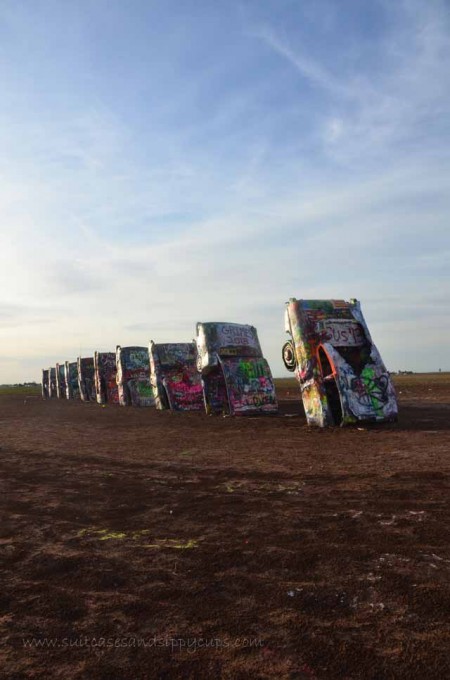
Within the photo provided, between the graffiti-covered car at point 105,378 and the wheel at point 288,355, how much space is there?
62.9 feet

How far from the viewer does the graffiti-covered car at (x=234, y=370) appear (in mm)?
17703

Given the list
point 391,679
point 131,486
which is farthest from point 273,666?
point 131,486

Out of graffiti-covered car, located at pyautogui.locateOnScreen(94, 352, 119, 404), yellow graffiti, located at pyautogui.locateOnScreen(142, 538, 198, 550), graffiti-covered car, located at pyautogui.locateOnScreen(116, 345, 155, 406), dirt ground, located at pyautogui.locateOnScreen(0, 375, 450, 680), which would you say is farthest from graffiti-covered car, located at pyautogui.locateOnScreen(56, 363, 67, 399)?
yellow graffiti, located at pyautogui.locateOnScreen(142, 538, 198, 550)

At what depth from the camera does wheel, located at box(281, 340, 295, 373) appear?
1409cm

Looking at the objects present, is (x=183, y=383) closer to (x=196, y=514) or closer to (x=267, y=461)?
(x=267, y=461)

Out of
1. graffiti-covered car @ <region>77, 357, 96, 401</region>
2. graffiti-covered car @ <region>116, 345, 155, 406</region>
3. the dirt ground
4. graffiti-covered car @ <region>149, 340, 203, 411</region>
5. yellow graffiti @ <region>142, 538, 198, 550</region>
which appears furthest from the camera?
graffiti-covered car @ <region>77, 357, 96, 401</region>

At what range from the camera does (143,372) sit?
2764 cm

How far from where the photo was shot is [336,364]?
1232 centimetres

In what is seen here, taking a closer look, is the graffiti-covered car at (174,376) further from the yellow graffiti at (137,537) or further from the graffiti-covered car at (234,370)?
the yellow graffiti at (137,537)

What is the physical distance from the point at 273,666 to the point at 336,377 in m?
10.2

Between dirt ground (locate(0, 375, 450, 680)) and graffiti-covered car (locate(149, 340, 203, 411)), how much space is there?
14.6 meters

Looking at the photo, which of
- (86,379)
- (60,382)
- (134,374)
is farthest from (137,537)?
(60,382)

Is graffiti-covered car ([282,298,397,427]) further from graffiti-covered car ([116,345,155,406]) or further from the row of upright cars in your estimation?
graffiti-covered car ([116,345,155,406])

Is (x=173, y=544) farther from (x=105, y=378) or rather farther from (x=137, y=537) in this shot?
(x=105, y=378)
